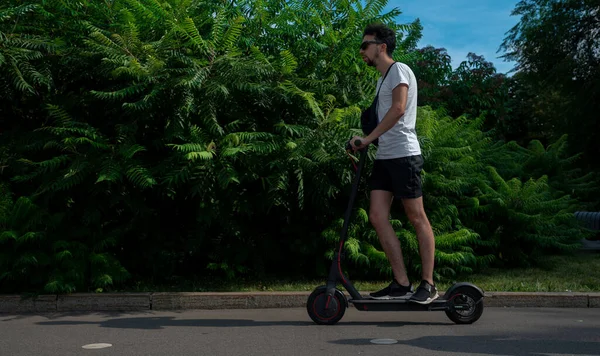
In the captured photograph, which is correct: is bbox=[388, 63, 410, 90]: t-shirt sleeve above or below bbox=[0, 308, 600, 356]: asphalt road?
above

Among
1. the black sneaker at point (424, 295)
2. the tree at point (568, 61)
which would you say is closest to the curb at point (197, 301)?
the black sneaker at point (424, 295)

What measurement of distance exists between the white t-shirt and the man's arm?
5 cm

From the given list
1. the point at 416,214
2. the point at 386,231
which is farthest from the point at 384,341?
the point at 416,214

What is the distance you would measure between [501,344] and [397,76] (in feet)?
6.69

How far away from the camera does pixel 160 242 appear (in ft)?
23.9

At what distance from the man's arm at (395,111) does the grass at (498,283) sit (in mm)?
1952

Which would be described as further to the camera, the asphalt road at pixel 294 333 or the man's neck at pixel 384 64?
the man's neck at pixel 384 64

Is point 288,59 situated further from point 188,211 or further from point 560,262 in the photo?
point 560,262

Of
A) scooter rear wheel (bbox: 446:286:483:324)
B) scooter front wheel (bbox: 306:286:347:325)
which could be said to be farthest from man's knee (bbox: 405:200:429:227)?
scooter front wheel (bbox: 306:286:347:325)

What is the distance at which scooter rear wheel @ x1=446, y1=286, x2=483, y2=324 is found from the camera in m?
5.32

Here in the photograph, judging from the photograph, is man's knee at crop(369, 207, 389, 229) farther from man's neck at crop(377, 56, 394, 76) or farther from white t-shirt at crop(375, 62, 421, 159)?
man's neck at crop(377, 56, 394, 76)

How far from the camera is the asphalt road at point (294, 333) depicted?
15.1 ft

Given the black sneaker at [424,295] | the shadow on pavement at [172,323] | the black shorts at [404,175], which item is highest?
the black shorts at [404,175]

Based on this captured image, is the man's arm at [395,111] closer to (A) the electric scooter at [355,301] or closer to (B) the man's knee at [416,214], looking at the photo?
(A) the electric scooter at [355,301]
